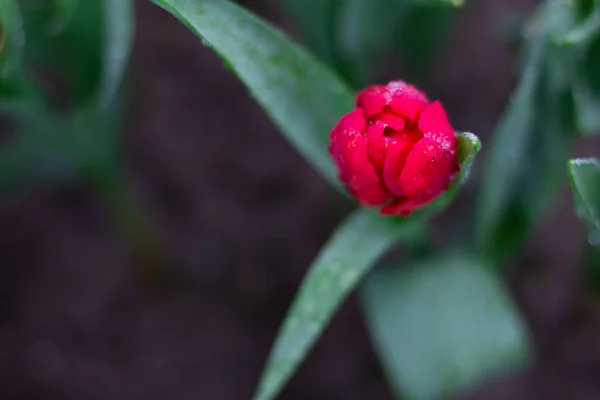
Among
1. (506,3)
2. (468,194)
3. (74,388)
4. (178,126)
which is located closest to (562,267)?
(468,194)

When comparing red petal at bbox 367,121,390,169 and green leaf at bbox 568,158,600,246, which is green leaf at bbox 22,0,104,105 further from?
green leaf at bbox 568,158,600,246

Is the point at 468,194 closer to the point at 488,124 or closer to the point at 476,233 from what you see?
the point at 488,124

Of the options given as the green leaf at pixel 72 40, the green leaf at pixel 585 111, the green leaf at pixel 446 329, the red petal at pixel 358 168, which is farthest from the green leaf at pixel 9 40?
the green leaf at pixel 585 111

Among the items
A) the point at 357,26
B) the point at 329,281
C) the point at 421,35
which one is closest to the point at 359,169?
the point at 329,281

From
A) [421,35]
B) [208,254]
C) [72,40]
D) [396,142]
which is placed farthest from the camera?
[208,254]

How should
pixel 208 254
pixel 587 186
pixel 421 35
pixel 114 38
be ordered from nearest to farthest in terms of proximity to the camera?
pixel 587 186 → pixel 114 38 → pixel 421 35 → pixel 208 254

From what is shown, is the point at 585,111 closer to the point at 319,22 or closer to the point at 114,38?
the point at 319,22
